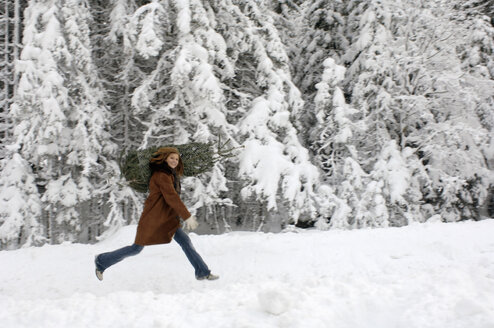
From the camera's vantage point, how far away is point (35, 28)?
446 inches

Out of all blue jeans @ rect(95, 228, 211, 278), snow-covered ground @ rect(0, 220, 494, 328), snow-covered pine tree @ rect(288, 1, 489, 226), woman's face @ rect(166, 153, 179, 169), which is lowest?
snow-covered ground @ rect(0, 220, 494, 328)

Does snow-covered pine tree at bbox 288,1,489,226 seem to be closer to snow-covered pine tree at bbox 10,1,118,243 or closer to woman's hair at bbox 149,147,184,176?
snow-covered pine tree at bbox 10,1,118,243

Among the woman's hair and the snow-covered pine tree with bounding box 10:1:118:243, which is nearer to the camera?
the woman's hair

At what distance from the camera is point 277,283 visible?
14.5 ft

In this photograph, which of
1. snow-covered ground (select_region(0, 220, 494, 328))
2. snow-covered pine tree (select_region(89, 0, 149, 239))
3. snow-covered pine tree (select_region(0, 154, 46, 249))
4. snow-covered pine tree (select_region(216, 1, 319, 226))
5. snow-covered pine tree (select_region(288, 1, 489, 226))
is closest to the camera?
snow-covered ground (select_region(0, 220, 494, 328))

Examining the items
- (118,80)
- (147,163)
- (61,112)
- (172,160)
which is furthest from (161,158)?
(118,80)

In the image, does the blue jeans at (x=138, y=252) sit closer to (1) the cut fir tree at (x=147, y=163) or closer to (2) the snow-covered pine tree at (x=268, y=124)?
(1) the cut fir tree at (x=147, y=163)

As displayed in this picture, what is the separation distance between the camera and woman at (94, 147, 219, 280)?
4.69 m

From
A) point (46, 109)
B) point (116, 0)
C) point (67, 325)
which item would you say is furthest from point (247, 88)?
point (67, 325)

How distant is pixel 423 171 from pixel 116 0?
11969 mm

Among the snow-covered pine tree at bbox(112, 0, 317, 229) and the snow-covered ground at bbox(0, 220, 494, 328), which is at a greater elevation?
the snow-covered pine tree at bbox(112, 0, 317, 229)

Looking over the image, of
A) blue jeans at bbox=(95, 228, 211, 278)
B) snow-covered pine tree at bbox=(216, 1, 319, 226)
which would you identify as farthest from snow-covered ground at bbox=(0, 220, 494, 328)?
snow-covered pine tree at bbox=(216, 1, 319, 226)

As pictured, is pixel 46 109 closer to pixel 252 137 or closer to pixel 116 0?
pixel 116 0

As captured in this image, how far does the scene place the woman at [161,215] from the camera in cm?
469
